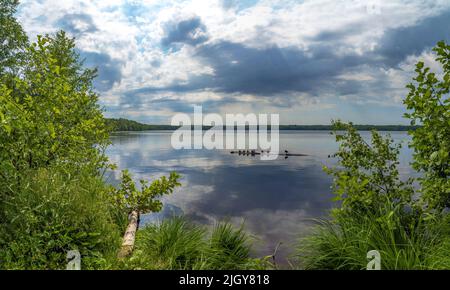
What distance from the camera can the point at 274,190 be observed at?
95.0 ft

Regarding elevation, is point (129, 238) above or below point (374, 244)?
below

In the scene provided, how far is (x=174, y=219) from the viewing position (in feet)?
23.2

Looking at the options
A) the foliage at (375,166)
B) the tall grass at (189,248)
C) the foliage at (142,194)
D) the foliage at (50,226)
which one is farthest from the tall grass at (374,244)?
the foliage at (142,194)

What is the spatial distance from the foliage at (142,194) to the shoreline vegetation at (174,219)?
152cm

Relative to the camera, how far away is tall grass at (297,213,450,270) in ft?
13.7

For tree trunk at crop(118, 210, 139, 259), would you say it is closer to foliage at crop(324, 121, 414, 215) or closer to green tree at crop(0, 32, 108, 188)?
green tree at crop(0, 32, 108, 188)

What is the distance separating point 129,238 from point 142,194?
2.39 m

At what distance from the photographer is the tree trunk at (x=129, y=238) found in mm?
5583

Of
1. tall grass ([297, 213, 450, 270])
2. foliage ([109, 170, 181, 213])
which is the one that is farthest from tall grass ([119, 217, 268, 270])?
foliage ([109, 170, 181, 213])

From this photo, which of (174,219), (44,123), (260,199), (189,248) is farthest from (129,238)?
(260,199)

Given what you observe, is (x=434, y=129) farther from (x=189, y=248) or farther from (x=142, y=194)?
(x=142, y=194)

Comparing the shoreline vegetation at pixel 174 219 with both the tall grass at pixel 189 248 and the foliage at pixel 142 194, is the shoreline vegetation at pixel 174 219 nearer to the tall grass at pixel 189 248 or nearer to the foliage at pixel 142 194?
the tall grass at pixel 189 248

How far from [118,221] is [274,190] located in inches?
895

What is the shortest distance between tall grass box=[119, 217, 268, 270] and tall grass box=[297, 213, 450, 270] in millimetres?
1114
